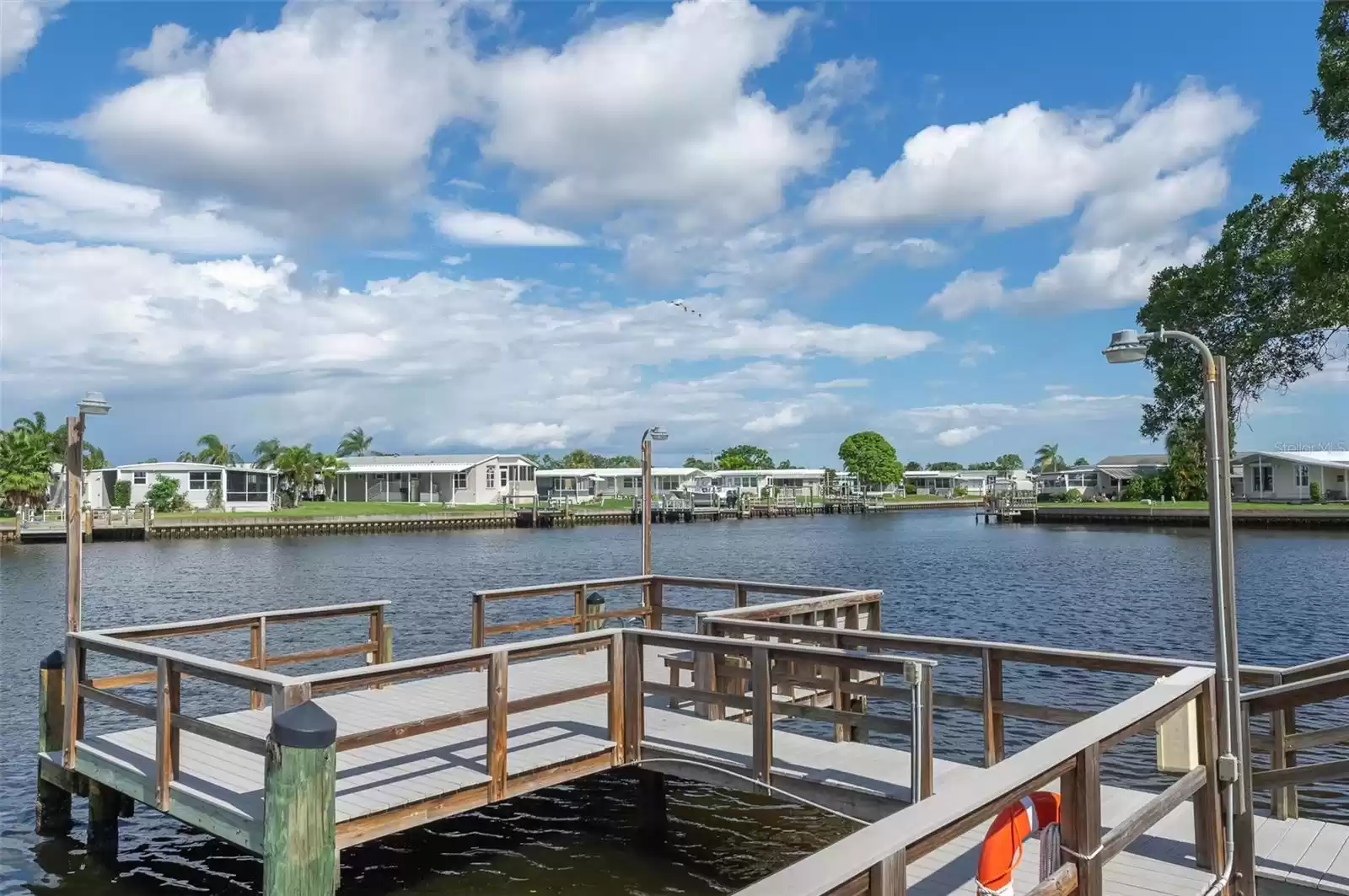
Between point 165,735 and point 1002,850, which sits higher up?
point 1002,850

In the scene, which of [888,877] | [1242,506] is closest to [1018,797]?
[888,877]

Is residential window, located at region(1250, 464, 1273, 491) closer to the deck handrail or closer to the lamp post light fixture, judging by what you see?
the lamp post light fixture

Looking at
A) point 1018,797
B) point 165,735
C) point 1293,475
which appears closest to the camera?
point 1018,797

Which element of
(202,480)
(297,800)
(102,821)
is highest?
(202,480)

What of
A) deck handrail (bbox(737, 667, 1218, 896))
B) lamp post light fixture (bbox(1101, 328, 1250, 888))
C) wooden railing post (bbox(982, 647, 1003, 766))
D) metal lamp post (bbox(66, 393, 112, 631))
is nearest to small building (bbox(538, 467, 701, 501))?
metal lamp post (bbox(66, 393, 112, 631))

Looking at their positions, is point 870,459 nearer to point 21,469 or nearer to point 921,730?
point 21,469

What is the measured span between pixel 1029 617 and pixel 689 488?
75330mm

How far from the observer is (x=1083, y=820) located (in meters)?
4.45

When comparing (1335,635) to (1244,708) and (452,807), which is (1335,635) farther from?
(452,807)

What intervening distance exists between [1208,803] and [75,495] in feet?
35.3

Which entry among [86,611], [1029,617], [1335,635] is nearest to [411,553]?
[86,611]

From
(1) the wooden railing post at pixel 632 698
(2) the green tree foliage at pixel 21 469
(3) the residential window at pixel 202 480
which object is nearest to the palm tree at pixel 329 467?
(3) the residential window at pixel 202 480

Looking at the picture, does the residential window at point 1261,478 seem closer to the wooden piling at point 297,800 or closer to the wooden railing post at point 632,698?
the wooden railing post at point 632,698

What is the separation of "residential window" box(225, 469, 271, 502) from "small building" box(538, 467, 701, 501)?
24699mm
